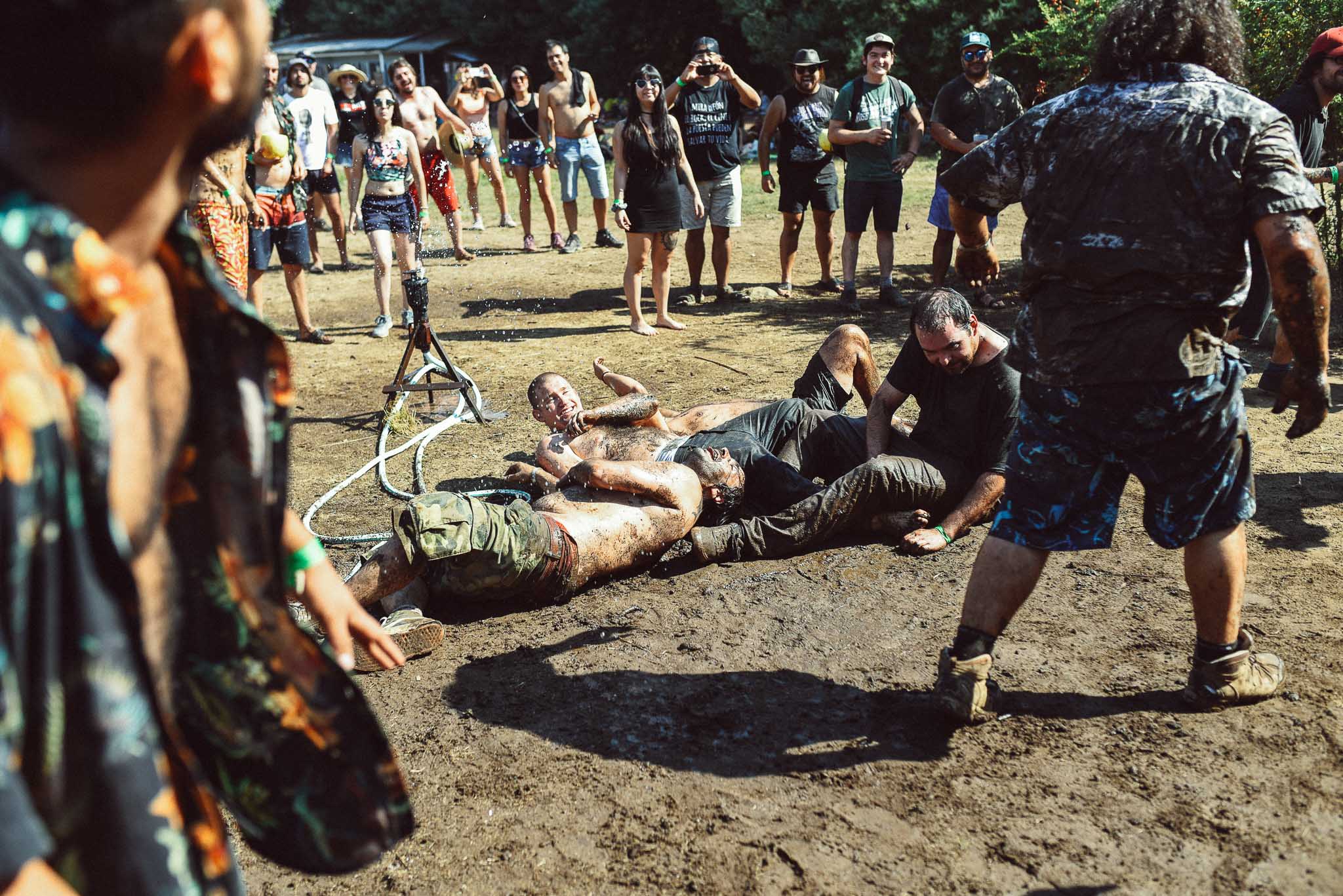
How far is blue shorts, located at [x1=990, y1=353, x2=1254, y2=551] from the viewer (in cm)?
291

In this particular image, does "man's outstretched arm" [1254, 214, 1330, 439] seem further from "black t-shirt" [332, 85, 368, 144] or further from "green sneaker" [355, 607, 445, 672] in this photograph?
"black t-shirt" [332, 85, 368, 144]

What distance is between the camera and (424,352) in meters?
6.33

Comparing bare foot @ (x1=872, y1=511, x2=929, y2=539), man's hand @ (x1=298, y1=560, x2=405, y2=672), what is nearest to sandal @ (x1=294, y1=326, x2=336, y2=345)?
bare foot @ (x1=872, y1=511, x2=929, y2=539)

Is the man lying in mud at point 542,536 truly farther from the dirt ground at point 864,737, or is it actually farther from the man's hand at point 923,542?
the man's hand at point 923,542

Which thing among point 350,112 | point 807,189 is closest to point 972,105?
point 807,189

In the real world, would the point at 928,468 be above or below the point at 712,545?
above

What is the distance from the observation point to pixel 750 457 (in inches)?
194

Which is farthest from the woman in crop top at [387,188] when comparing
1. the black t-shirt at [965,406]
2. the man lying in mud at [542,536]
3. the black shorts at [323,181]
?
the black t-shirt at [965,406]

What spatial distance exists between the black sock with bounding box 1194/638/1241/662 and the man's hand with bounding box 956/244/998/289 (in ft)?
4.18

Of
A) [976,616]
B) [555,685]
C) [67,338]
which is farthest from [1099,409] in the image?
[67,338]

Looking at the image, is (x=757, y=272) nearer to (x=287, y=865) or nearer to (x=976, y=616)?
(x=976, y=616)

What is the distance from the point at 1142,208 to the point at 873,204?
6123mm

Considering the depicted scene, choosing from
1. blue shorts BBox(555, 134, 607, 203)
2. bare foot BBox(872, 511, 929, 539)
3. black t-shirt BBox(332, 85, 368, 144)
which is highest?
black t-shirt BBox(332, 85, 368, 144)

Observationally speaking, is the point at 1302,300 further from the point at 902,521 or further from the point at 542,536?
the point at 542,536
